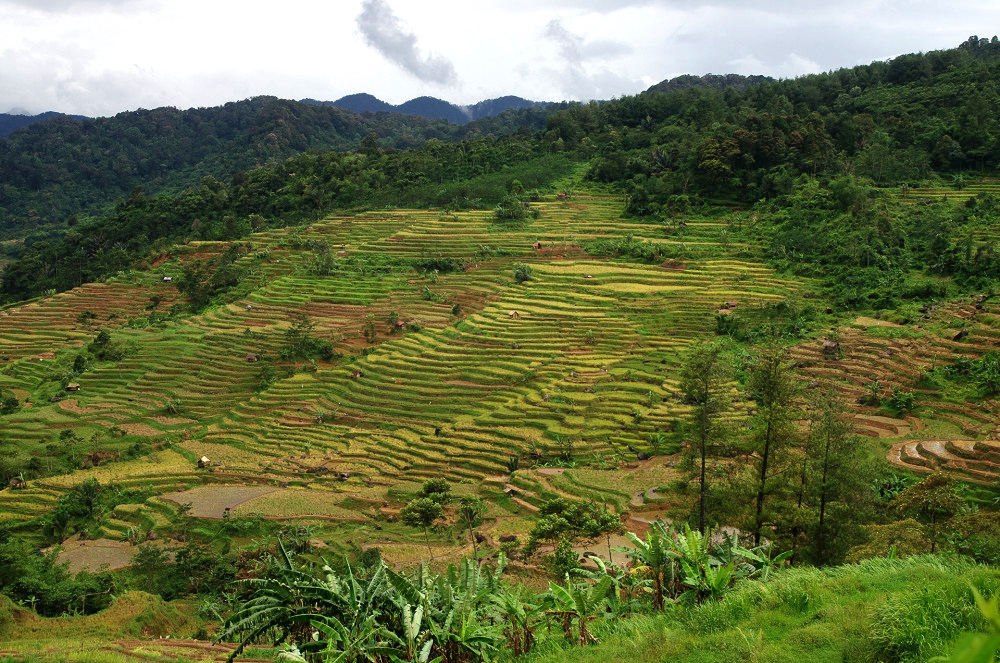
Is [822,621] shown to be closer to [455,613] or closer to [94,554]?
[455,613]

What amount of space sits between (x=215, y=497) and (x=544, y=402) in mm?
10678

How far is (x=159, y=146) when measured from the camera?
Answer: 9550 centimetres

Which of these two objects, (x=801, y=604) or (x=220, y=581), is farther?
(x=220, y=581)

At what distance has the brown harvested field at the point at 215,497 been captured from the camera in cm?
1697

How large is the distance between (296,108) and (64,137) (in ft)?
113

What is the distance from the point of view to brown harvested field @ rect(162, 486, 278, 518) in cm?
1697

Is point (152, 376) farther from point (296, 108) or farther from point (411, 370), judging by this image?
point (296, 108)

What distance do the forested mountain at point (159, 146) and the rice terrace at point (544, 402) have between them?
133ft

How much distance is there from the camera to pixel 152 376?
83.2 ft

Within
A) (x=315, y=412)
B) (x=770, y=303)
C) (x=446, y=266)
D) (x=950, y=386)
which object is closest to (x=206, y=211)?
(x=446, y=266)

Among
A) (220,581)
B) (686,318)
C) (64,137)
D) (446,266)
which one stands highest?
(64,137)

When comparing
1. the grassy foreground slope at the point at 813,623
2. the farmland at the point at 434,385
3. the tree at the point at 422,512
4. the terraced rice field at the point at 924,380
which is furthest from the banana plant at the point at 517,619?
the terraced rice field at the point at 924,380

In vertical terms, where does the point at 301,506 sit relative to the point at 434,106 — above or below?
below

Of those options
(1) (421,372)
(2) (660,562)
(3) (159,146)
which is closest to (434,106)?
(3) (159,146)
